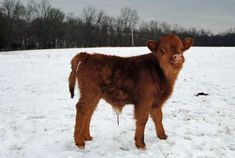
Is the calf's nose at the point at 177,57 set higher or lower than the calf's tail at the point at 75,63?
higher

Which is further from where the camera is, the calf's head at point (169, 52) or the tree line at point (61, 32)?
the tree line at point (61, 32)

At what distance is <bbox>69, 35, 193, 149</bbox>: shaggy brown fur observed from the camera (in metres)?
5.61

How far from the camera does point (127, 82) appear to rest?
5.67 m

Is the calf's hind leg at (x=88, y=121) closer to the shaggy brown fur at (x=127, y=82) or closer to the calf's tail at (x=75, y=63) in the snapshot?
the shaggy brown fur at (x=127, y=82)

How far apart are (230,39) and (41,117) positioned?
73034mm

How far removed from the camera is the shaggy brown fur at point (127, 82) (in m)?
5.61

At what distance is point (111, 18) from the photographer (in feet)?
296

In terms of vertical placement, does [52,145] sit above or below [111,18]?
below

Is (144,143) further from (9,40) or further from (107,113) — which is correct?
(9,40)

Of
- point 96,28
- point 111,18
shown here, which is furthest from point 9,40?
point 111,18

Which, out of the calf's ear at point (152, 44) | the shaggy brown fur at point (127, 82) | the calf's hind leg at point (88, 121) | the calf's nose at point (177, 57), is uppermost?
the calf's ear at point (152, 44)

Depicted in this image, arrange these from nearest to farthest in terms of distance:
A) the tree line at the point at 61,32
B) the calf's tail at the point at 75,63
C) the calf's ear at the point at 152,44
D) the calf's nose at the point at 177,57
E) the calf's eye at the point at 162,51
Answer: the calf's nose at the point at 177,57, the calf's eye at the point at 162,51, the calf's ear at the point at 152,44, the calf's tail at the point at 75,63, the tree line at the point at 61,32

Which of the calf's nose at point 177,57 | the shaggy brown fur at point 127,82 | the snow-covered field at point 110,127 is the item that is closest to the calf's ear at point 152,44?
the shaggy brown fur at point 127,82

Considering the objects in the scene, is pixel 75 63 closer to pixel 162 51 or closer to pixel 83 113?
pixel 83 113
